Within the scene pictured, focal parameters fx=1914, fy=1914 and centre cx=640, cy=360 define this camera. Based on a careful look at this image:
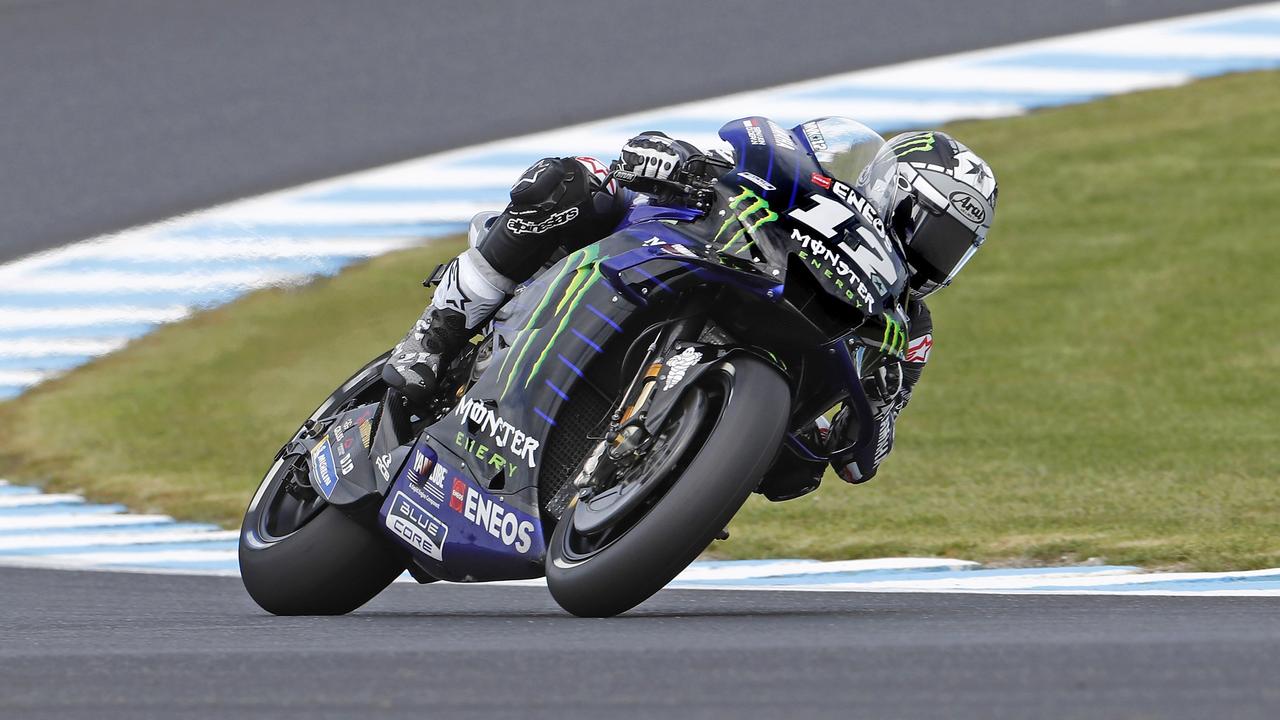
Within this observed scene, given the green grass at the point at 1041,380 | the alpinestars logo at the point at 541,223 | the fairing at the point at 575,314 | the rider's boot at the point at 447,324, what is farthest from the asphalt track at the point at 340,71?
the fairing at the point at 575,314

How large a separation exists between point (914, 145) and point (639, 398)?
3.44 feet

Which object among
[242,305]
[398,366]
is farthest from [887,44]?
[398,366]

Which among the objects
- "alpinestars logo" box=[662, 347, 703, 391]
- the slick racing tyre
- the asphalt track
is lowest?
the asphalt track

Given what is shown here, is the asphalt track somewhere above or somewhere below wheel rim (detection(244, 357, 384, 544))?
below

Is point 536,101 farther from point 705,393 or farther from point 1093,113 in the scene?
point 705,393

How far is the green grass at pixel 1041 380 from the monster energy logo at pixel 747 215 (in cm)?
243

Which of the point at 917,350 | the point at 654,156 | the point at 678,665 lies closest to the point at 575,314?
the point at 654,156

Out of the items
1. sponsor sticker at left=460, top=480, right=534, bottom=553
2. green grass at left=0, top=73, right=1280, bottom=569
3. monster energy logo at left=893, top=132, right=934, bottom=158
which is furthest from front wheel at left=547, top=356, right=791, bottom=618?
green grass at left=0, top=73, right=1280, bottom=569

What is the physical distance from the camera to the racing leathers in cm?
519

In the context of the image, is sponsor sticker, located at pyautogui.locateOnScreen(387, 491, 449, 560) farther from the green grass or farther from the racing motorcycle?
the green grass

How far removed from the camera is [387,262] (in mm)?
A: 11617

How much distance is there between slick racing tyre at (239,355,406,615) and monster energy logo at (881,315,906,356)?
1569mm

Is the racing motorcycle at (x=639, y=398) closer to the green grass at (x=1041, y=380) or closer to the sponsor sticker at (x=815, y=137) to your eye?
the sponsor sticker at (x=815, y=137)

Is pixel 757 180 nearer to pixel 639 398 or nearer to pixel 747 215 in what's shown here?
pixel 747 215
